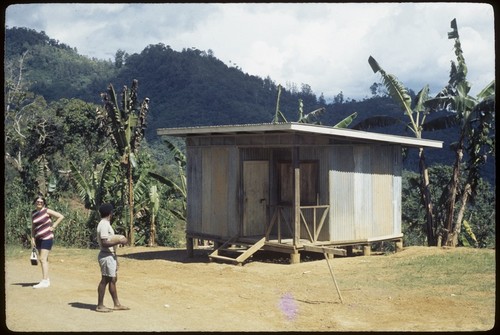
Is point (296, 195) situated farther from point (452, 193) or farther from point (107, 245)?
point (452, 193)

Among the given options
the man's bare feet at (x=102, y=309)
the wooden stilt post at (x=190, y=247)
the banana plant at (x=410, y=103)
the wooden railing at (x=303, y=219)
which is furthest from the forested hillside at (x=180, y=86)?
the man's bare feet at (x=102, y=309)

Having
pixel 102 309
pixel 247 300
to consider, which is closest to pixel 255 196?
pixel 247 300

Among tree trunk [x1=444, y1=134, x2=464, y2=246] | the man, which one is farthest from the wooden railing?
the man

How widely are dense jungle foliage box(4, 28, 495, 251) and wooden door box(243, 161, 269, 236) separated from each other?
5.38 metres

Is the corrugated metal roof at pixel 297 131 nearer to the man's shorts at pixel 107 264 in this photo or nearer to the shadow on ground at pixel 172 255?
the shadow on ground at pixel 172 255

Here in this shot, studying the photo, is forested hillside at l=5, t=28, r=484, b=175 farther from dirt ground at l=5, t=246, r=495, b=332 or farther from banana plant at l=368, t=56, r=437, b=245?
dirt ground at l=5, t=246, r=495, b=332

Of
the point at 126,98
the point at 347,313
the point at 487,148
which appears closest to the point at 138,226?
the point at 126,98

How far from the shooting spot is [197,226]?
57.1ft

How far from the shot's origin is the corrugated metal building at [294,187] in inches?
600

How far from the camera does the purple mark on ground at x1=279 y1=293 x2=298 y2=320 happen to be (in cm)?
977

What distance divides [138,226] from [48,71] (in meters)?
60.0

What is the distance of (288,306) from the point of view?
10.4 m

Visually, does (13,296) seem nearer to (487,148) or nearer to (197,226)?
(197,226)

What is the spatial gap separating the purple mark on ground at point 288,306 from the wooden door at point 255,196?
4.93 m
